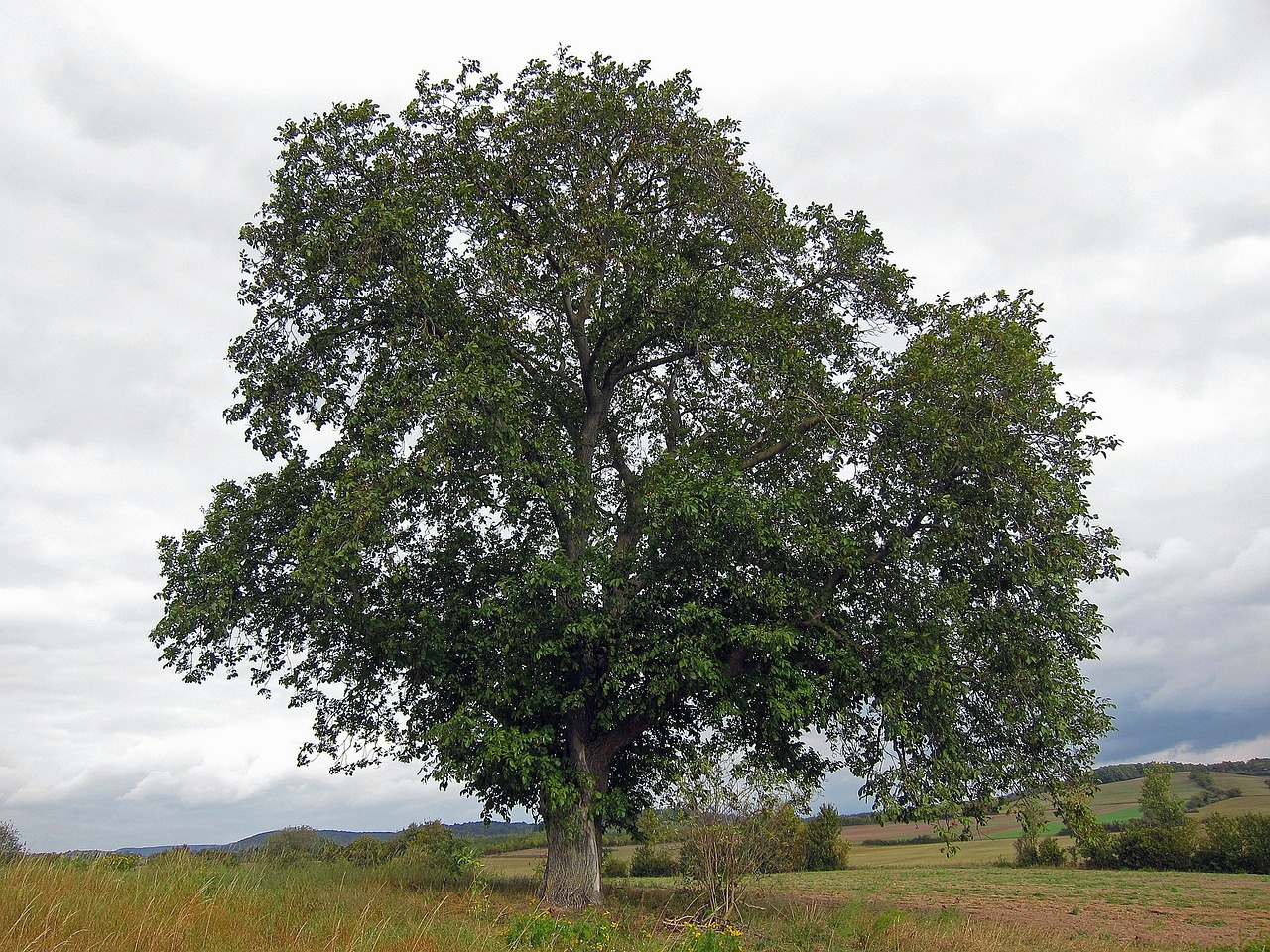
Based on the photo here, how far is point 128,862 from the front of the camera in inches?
441

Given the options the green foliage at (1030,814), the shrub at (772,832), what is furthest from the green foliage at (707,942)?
the green foliage at (1030,814)

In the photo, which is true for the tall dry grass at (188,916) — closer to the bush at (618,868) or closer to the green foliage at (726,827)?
the green foliage at (726,827)

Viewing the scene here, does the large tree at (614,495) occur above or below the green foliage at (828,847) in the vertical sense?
above

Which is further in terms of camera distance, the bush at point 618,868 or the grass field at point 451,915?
the bush at point 618,868

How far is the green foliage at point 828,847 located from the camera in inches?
1880

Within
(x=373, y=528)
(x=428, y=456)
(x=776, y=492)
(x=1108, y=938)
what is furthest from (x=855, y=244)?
(x=1108, y=938)

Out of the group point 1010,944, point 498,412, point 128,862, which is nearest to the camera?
point 128,862

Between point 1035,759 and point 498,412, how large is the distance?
12.3 metres

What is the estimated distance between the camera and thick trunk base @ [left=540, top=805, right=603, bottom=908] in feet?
52.3

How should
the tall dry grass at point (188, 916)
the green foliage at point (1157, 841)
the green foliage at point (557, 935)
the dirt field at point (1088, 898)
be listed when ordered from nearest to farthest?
the tall dry grass at point (188, 916) → the green foliage at point (557, 935) → the dirt field at point (1088, 898) → the green foliage at point (1157, 841)

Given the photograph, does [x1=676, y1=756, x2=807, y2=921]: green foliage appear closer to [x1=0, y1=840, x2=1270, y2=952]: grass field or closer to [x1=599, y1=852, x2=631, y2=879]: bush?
[x1=0, y1=840, x2=1270, y2=952]: grass field

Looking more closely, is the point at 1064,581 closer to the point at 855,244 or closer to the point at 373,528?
the point at 855,244

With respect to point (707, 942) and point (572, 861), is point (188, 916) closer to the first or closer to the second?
point (707, 942)

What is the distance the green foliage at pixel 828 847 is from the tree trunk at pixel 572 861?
34.8m
